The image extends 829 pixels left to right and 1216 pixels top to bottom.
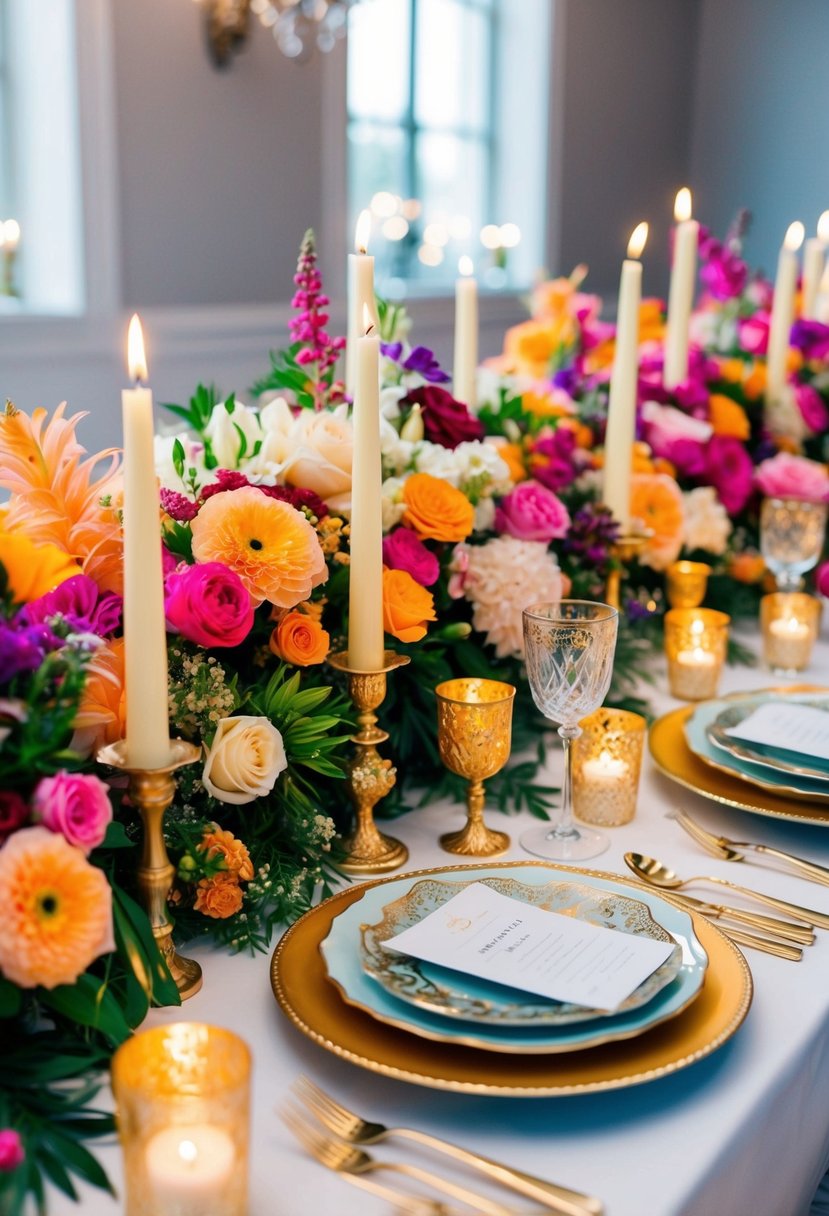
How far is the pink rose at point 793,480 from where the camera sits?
1.74 m

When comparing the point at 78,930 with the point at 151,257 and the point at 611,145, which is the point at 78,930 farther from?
the point at 611,145

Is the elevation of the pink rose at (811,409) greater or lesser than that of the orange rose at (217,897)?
greater

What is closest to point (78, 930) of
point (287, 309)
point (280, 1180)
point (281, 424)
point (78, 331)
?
point (280, 1180)

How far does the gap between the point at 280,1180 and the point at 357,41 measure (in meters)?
4.58

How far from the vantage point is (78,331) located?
3361 mm

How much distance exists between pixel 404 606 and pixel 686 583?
0.63 meters

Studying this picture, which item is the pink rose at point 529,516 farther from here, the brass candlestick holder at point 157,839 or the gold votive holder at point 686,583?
the brass candlestick holder at point 157,839

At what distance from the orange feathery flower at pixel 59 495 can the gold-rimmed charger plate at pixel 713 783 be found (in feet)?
1.75

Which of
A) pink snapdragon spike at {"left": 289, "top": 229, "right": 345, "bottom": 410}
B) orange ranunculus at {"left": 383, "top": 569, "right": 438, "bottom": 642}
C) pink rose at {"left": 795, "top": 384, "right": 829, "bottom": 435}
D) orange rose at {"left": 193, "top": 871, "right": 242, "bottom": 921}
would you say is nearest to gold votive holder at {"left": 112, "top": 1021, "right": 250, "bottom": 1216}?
orange rose at {"left": 193, "top": 871, "right": 242, "bottom": 921}

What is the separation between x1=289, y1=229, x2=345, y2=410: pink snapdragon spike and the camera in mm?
1074

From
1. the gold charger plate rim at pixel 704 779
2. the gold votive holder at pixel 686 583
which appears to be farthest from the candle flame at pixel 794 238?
the gold charger plate rim at pixel 704 779

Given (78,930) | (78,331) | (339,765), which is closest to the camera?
(78,930)

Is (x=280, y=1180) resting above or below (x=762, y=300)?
below

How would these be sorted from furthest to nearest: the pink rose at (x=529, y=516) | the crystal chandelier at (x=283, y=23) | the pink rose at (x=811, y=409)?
the crystal chandelier at (x=283, y=23) < the pink rose at (x=811, y=409) < the pink rose at (x=529, y=516)
